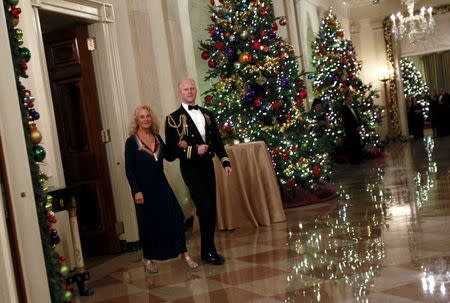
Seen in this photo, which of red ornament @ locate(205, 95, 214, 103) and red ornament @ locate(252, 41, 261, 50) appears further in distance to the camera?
red ornament @ locate(252, 41, 261, 50)

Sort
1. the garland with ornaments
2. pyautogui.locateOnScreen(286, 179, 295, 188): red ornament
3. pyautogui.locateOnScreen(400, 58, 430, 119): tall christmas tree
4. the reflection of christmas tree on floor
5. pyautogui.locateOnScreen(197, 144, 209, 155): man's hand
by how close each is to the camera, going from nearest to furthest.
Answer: the garland with ornaments, the reflection of christmas tree on floor, pyautogui.locateOnScreen(197, 144, 209, 155): man's hand, pyautogui.locateOnScreen(286, 179, 295, 188): red ornament, pyautogui.locateOnScreen(400, 58, 430, 119): tall christmas tree

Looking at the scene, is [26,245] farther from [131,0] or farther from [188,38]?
[188,38]

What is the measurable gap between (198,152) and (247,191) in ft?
6.99

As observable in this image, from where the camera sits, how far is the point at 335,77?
43.7ft

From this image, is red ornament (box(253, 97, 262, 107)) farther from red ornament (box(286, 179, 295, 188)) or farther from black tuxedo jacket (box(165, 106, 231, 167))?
black tuxedo jacket (box(165, 106, 231, 167))

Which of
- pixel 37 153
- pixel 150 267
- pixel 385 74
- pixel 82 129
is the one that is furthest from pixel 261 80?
pixel 385 74

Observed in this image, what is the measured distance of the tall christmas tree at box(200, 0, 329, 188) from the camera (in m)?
7.65

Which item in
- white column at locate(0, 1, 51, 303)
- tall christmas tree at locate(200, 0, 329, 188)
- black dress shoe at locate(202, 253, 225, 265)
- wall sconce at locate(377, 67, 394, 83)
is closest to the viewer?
white column at locate(0, 1, 51, 303)

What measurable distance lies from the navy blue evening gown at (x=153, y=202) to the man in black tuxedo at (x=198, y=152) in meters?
0.19

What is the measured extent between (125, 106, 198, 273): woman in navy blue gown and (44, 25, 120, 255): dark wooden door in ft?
4.48

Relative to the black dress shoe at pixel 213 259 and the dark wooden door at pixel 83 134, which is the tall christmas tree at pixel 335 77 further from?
the black dress shoe at pixel 213 259

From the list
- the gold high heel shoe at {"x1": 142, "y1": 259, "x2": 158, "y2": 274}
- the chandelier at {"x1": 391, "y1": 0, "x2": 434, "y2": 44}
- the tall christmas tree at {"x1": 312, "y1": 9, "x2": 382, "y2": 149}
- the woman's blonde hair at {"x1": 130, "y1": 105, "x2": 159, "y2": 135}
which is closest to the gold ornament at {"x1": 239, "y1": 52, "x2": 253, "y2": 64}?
the woman's blonde hair at {"x1": 130, "y1": 105, "x2": 159, "y2": 135}

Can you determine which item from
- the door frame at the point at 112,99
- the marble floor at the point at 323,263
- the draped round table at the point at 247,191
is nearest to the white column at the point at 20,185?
the marble floor at the point at 323,263

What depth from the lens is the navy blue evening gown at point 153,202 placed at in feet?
15.2
